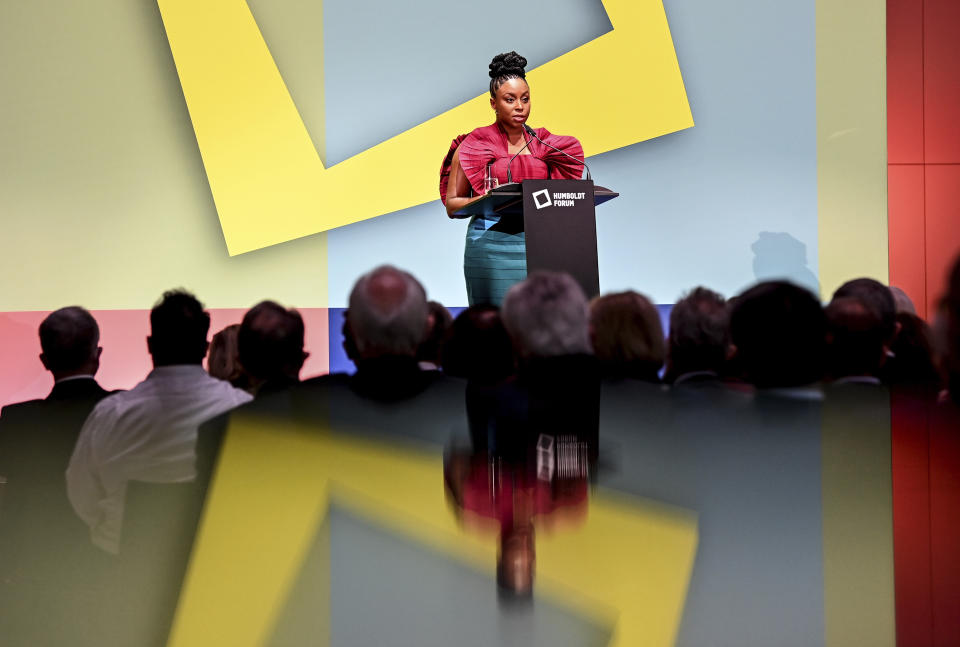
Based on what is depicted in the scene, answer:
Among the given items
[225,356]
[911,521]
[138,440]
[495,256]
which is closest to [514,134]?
[495,256]

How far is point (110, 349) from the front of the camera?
4.78m

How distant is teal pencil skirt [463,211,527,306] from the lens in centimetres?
322

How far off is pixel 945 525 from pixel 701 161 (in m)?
4.32

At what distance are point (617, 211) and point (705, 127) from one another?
828 mm

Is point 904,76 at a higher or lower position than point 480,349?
higher

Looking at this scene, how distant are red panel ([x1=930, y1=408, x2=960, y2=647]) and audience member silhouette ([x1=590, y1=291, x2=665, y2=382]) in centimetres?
56

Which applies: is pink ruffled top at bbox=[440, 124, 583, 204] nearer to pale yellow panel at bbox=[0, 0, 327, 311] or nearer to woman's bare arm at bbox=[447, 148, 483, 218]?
woman's bare arm at bbox=[447, 148, 483, 218]

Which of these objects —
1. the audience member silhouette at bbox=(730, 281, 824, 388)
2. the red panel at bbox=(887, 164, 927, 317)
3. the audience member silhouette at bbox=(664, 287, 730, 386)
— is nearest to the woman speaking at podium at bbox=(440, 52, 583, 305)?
the audience member silhouette at bbox=(664, 287, 730, 386)

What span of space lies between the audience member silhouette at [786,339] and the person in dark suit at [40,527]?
4.62 ft

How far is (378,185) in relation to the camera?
→ 5203mm

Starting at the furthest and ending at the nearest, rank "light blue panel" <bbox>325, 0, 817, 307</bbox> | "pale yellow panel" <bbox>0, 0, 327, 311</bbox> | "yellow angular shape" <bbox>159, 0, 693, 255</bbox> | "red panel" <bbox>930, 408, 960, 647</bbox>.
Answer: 1. "light blue panel" <bbox>325, 0, 817, 307</bbox>
2. "yellow angular shape" <bbox>159, 0, 693, 255</bbox>
3. "pale yellow panel" <bbox>0, 0, 327, 311</bbox>
4. "red panel" <bbox>930, 408, 960, 647</bbox>

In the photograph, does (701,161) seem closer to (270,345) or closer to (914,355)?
(914,355)

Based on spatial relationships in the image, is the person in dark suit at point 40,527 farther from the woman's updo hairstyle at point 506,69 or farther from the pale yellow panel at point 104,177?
the pale yellow panel at point 104,177

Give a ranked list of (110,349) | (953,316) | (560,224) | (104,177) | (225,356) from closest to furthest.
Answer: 1. (953,316)
2. (225,356)
3. (560,224)
4. (110,349)
5. (104,177)
